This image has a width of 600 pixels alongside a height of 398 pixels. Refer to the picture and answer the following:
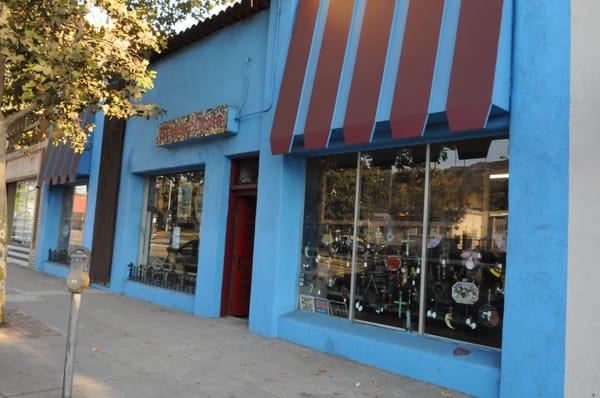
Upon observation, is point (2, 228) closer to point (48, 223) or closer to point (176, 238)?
point (176, 238)

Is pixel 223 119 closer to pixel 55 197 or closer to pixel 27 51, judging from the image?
pixel 27 51

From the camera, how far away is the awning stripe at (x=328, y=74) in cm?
686

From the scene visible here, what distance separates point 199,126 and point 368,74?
4.08 metres

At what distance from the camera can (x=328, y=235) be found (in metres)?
8.00

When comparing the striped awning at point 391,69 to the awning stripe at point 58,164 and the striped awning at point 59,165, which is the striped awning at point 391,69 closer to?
the striped awning at point 59,165

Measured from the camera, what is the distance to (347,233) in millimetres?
7664

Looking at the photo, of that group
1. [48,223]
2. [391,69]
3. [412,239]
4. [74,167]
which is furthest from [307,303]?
[48,223]

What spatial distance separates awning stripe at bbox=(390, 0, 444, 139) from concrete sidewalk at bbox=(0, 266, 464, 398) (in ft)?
9.70

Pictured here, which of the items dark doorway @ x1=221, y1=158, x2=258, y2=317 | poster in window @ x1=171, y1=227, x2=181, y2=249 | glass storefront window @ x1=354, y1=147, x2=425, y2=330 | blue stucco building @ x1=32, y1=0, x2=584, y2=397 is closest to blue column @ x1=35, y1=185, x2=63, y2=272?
poster in window @ x1=171, y1=227, x2=181, y2=249

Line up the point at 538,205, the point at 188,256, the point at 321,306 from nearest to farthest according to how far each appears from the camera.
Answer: the point at 538,205 → the point at 321,306 → the point at 188,256

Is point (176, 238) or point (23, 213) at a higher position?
point (23, 213)

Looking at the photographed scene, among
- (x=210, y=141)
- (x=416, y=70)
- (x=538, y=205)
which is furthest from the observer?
(x=210, y=141)

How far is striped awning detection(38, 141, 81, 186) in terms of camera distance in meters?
14.0

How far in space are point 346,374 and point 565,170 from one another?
10.9 ft
